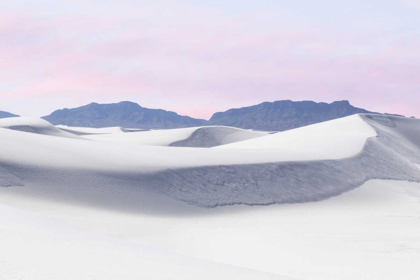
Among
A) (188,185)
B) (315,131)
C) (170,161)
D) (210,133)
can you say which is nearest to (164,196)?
(188,185)

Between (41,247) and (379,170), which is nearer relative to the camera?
(41,247)

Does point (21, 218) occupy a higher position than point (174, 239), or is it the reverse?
point (21, 218)

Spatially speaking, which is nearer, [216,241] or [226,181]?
[216,241]

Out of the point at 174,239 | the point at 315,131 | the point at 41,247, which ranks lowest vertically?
the point at 174,239

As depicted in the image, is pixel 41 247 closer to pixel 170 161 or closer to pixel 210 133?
pixel 170 161

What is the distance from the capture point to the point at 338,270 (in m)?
14.9

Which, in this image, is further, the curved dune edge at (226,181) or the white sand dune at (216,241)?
the curved dune edge at (226,181)

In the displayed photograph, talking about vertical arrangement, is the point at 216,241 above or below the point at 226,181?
below

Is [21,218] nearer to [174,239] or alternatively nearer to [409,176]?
[174,239]

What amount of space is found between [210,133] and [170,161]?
79001 millimetres

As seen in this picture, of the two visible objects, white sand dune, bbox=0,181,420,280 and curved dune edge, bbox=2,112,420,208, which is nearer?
white sand dune, bbox=0,181,420,280

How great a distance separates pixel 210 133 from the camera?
370 ft

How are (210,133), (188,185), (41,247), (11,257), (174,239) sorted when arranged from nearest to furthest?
1. (11,257)
2. (41,247)
3. (174,239)
4. (188,185)
5. (210,133)

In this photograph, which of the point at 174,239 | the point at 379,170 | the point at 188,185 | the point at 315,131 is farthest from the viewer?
the point at 315,131
